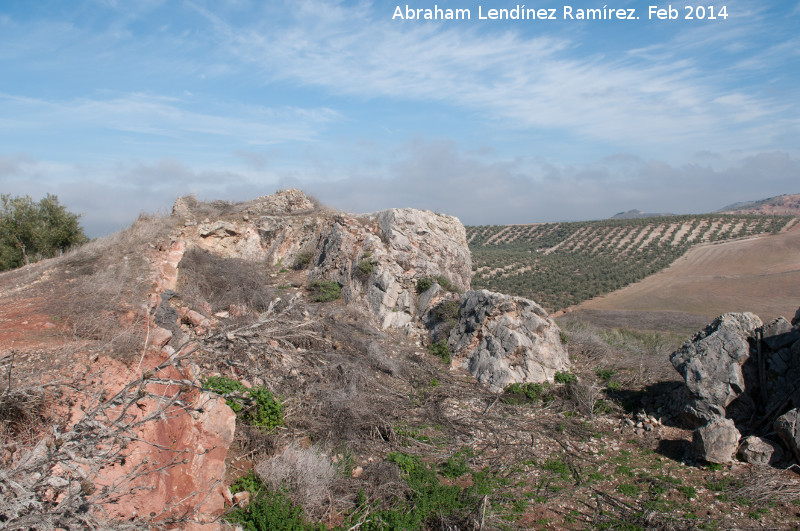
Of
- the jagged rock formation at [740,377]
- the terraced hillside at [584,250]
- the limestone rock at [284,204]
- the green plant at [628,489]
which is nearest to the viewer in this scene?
the green plant at [628,489]

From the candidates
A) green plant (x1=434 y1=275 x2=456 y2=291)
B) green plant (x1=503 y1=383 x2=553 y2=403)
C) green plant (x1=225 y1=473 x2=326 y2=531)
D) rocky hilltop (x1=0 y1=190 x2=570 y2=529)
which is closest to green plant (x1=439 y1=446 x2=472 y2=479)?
green plant (x1=225 y1=473 x2=326 y2=531)

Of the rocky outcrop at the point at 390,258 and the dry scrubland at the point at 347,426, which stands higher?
the rocky outcrop at the point at 390,258

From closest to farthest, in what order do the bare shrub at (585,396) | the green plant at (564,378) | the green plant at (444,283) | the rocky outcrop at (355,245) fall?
the bare shrub at (585,396) → the green plant at (564,378) → the rocky outcrop at (355,245) → the green plant at (444,283)

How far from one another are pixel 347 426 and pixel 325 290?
631 cm

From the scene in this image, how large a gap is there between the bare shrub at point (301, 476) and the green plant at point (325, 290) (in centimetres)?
706

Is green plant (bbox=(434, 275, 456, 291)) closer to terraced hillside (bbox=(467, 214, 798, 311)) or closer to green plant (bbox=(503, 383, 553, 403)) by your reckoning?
green plant (bbox=(503, 383, 553, 403))

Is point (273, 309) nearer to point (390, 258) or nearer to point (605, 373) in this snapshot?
point (390, 258)

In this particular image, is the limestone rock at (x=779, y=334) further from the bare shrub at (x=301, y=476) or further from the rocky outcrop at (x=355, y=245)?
the bare shrub at (x=301, y=476)

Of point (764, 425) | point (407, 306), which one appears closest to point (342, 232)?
point (407, 306)

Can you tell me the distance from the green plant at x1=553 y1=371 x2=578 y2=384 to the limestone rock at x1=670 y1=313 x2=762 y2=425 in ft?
6.86

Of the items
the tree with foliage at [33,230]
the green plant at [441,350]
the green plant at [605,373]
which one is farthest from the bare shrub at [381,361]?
the tree with foliage at [33,230]

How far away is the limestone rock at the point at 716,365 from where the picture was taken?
26.3 ft

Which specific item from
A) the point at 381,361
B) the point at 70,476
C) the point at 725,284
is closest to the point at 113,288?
the point at 381,361

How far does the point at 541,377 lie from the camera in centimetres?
1016
